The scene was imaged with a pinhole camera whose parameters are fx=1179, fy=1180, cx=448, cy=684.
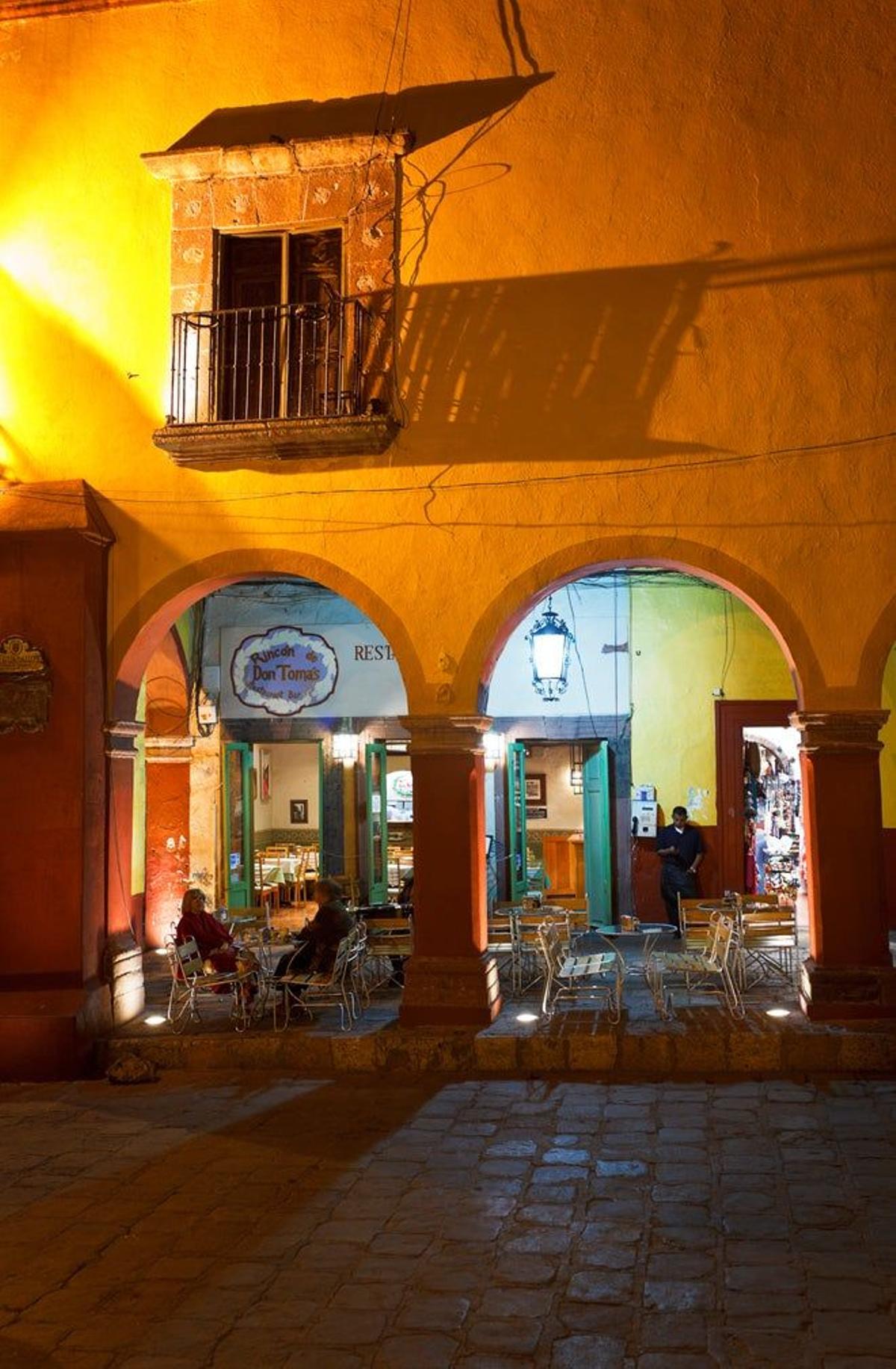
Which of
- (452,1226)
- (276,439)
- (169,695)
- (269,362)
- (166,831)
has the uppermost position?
(269,362)

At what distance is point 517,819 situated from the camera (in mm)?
13797

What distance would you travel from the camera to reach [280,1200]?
6082 mm

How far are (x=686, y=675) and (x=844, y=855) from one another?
4.79m

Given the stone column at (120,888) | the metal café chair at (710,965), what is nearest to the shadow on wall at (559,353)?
the stone column at (120,888)

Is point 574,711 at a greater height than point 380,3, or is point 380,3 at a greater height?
point 380,3

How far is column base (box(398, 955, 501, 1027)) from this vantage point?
891cm

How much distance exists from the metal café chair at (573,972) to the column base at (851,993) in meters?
1.40

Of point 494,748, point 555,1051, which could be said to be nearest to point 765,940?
point 555,1051

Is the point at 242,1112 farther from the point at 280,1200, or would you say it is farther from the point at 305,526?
the point at 305,526

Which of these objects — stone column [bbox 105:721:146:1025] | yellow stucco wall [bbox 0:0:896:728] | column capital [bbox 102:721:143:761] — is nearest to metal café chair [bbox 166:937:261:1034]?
stone column [bbox 105:721:146:1025]

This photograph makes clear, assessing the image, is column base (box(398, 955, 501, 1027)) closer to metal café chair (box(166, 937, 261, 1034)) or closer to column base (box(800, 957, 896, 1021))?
metal café chair (box(166, 937, 261, 1034))

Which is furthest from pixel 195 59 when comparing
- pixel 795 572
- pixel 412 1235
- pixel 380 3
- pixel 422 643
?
pixel 412 1235

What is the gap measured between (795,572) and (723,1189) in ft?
15.2

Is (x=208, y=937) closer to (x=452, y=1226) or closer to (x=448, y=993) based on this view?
(x=448, y=993)
